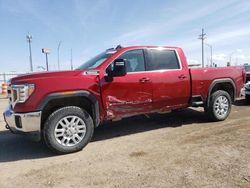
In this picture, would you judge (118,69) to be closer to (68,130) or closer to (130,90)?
(130,90)

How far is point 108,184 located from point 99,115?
203cm

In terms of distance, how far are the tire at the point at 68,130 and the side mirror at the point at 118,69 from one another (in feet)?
3.04

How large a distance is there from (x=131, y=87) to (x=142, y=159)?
1728mm

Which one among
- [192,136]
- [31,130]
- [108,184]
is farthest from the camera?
[192,136]

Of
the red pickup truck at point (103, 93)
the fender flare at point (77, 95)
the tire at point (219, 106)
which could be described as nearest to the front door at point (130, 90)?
the red pickup truck at point (103, 93)

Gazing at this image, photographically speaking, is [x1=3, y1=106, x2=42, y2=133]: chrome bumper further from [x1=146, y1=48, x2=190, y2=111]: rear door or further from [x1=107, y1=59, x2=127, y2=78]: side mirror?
[x1=146, y1=48, x2=190, y2=111]: rear door

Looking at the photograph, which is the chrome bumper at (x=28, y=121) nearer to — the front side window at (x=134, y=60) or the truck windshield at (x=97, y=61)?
the truck windshield at (x=97, y=61)

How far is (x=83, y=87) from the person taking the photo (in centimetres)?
541

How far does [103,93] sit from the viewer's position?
5.66 m

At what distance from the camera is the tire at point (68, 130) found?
5.13 meters

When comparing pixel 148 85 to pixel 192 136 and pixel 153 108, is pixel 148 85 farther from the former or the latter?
pixel 192 136

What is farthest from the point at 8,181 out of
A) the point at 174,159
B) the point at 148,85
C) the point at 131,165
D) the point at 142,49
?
Answer: the point at 142,49

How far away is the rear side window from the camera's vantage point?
253 inches

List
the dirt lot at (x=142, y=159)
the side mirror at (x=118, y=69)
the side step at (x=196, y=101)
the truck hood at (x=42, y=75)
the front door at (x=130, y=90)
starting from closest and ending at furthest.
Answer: the dirt lot at (x=142, y=159) < the truck hood at (x=42, y=75) < the side mirror at (x=118, y=69) < the front door at (x=130, y=90) < the side step at (x=196, y=101)
